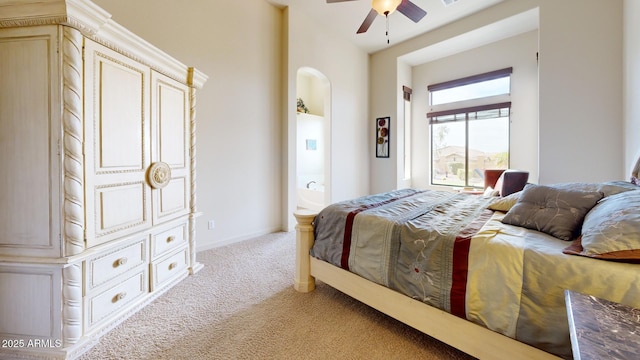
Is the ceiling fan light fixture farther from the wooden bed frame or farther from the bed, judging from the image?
the wooden bed frame

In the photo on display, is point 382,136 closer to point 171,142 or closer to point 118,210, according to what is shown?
point 171,142

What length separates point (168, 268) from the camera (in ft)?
7.11

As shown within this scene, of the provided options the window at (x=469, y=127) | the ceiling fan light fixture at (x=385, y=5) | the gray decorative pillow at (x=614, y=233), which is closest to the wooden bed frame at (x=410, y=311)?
the gray decorative pillow at (x=614, y=233)

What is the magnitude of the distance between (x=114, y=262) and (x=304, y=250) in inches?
52.3

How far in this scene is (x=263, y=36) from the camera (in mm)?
3629

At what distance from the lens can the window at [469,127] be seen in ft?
14.7

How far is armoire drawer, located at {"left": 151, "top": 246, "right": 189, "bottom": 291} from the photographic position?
2016 millimetres

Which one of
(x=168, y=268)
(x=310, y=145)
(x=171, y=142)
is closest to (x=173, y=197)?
(x=171, y=142)

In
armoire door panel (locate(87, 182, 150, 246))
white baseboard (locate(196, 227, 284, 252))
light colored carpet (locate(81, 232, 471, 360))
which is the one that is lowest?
A: light colored carpet (locate(81, 232, 471, 360))

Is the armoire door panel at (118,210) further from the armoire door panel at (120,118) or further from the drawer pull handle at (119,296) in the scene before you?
the drawer pull handle at (119,296)

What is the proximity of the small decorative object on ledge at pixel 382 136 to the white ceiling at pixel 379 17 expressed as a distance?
151cm

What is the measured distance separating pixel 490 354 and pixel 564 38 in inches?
157

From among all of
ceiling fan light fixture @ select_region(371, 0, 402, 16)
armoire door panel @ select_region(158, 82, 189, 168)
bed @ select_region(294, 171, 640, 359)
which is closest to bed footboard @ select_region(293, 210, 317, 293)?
bed @ select_region(294, 171, 640, 359)

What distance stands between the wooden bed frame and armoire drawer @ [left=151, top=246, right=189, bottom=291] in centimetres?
110
